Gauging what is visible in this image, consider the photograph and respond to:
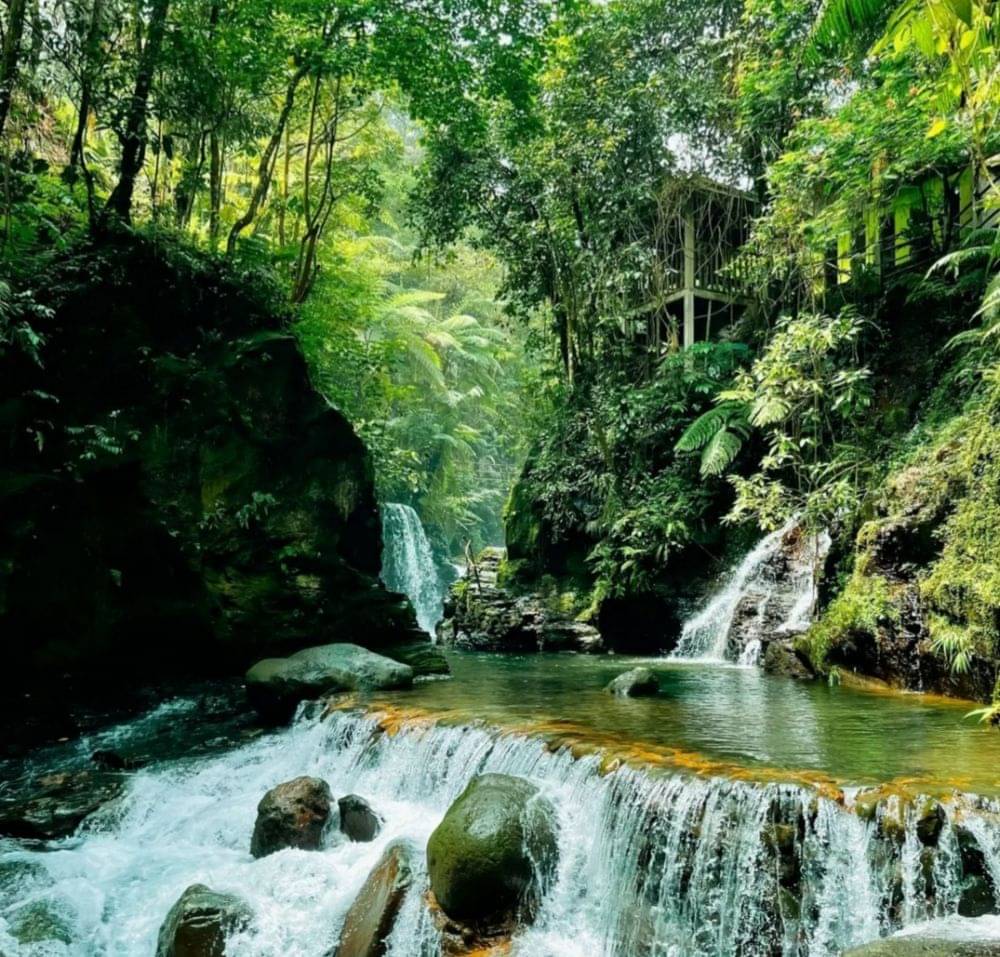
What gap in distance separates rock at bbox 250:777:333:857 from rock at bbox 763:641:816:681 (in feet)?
21.0

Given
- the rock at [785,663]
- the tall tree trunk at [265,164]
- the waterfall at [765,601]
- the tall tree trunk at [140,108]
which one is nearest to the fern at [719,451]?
the waterfall at [765,601]

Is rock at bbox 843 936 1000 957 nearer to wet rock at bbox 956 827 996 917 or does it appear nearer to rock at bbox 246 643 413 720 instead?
wet rock at bbox 956 827 996 917

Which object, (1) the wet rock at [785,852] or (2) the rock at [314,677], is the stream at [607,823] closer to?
(1) the wet rock at [785,852]

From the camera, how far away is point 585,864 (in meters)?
5.33

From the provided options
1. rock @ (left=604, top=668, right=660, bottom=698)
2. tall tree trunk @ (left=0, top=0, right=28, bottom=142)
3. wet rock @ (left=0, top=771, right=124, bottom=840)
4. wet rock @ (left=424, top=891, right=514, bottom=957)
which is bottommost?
wet rock @ (left=424, top=891, right=514, bottom=957)

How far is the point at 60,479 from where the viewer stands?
30.2 feet

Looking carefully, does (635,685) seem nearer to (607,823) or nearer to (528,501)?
(607,823)

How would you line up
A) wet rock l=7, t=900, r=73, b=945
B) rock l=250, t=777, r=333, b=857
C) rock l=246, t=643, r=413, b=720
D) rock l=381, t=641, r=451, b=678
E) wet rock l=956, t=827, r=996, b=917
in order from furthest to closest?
rock l=381, t=641, r=451, b=678 → rock l=246, t=643, r=413, b=720 → rock l=250, t=777, r=333, b=857 → wet rock l=7, t=900, r=73, b=945 → wet rock l=956, t=827, r=996, b=917

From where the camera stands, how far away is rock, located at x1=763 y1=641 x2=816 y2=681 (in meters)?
10.1

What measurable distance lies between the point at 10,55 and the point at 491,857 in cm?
887

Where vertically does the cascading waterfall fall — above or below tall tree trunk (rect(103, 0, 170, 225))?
below

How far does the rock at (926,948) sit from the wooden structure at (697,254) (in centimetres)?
1377

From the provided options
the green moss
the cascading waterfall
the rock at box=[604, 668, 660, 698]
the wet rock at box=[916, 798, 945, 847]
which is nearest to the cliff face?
the cascading waterfall

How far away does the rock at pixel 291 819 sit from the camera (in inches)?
244
